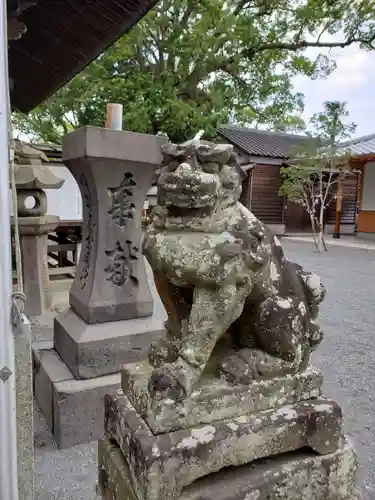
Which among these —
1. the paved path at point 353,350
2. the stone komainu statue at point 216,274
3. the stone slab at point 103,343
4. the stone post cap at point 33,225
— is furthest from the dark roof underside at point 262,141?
the stone komainu statue at point 216,274

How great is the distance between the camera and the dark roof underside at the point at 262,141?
12.5 meters

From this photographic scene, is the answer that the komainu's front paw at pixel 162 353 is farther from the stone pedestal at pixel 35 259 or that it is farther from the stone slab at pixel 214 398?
the stone pedestal at pixel 35 259

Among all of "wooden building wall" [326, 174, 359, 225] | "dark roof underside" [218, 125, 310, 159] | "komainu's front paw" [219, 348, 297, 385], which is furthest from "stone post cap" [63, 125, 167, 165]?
"wooden building wall" [326, 174, 359, 225]

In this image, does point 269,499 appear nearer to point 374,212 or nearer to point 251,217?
point 251,217

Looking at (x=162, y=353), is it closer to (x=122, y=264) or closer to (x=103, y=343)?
(x=103, y=343)

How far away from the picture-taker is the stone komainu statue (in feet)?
2.81

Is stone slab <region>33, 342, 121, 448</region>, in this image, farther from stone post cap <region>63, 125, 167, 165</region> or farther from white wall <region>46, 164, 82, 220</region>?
white wall <region>46, 164, 82, 220</region>

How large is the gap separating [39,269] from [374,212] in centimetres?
1034

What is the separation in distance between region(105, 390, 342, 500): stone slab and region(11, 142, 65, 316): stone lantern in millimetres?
2615

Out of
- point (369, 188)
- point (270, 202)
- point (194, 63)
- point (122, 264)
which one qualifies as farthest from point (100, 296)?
point (369, 188)

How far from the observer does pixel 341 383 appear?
2.75 m

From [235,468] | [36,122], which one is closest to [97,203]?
[235,468]

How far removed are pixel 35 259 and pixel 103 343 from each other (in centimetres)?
174

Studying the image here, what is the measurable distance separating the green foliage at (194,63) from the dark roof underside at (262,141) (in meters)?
2.34
